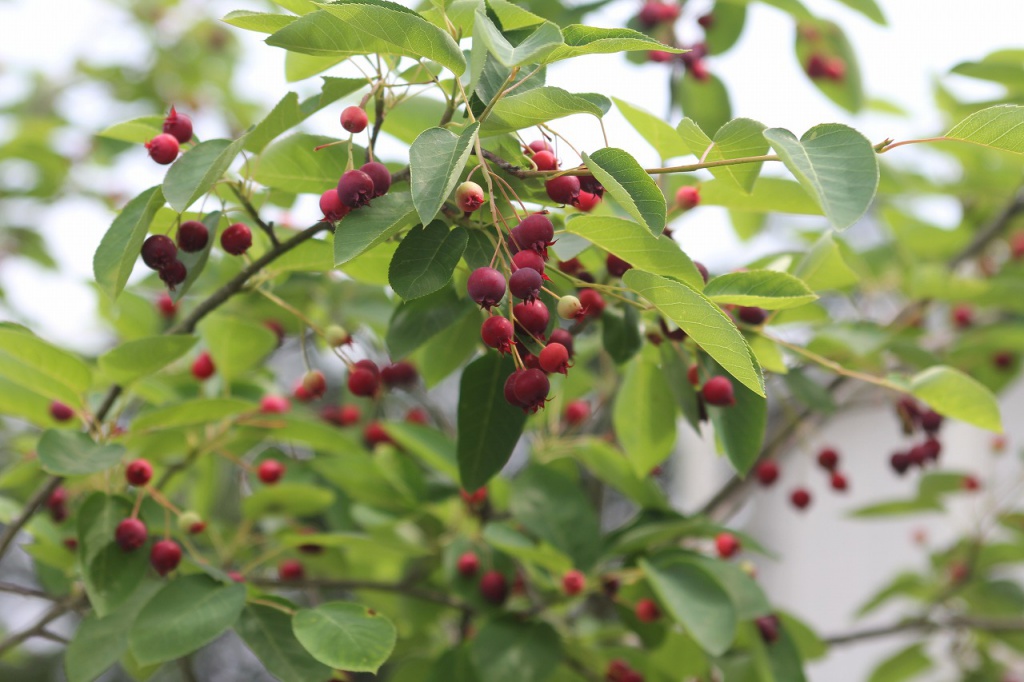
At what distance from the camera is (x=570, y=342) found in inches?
44.0

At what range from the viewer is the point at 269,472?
162cm

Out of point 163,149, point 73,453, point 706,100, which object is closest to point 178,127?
point 163,149

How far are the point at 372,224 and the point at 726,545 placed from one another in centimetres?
100

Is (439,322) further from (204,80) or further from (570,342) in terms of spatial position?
(204,80)

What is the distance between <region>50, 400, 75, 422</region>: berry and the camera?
1479mm

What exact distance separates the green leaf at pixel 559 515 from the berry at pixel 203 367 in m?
0.59

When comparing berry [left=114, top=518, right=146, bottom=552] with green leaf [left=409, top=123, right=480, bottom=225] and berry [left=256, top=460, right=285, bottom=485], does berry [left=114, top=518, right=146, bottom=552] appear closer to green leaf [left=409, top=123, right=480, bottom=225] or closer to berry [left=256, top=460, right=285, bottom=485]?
berry [left=256, top=460, right=285, bottom=485]

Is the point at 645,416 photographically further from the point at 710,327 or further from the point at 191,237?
the point at 191,237

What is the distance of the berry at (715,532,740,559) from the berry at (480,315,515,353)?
84cm

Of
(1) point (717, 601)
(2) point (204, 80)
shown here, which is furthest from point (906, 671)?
(2) point (204, 80)

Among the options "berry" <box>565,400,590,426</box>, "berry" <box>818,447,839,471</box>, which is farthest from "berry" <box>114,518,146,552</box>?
"berry" <box>818,447,839,471</box>

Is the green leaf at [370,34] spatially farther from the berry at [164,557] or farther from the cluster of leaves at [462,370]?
the berry at [164,557]

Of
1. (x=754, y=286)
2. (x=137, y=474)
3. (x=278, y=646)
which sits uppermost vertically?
(x=754, y=286)

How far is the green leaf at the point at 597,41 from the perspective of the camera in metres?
0.86
